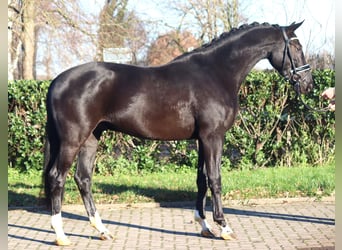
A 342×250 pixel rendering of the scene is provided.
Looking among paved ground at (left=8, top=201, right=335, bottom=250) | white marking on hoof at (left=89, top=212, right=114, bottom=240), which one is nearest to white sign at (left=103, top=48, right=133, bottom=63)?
paved ground at (left=8, top=201, right=335, bottom=250)

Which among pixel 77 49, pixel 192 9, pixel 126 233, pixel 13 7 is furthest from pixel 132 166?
pixel 192 9

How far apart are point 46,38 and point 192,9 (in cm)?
630

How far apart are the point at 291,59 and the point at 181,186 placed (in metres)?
3.32

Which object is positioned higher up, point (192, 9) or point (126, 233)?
point (192, 9)

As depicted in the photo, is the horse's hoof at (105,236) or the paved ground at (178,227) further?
the horse's hoof at (105,236)

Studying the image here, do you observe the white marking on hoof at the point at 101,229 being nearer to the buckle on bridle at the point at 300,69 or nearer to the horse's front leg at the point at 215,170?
the horse's front leg at the point at 215,170

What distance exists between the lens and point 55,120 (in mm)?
5852

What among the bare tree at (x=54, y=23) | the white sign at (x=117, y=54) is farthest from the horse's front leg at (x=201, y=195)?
the bare tree at (x=54, y=23)

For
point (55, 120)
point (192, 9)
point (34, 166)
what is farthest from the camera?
point (192, 9)

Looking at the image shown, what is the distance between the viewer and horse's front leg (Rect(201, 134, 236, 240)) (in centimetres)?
585

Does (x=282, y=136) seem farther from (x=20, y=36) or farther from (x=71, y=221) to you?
(x=20, y=36)

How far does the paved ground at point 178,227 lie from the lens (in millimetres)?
5734

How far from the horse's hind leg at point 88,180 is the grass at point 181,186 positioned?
63.9 inches

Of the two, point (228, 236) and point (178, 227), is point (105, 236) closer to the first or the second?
point (178, 227)
